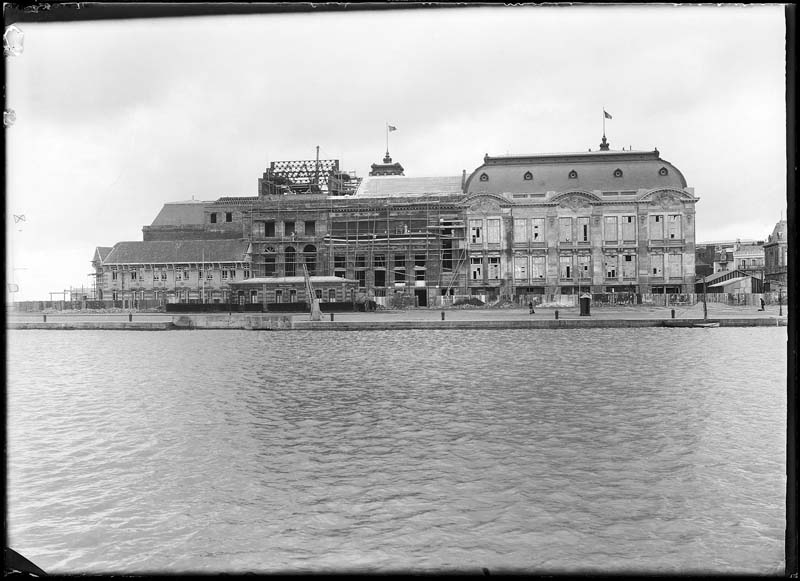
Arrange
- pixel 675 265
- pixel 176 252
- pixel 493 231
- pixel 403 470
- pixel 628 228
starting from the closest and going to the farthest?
1. pixel 403 470
2. pixel 675 265
3. pixel 628 228
4. pixel 176 252
5. pixel 493 231

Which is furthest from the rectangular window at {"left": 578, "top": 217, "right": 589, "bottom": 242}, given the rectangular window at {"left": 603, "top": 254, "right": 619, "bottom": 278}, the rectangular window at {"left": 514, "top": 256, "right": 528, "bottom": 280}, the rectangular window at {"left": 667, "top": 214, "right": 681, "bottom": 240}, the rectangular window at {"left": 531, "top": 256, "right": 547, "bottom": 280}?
the rectangular window at {"left": 667, "top": 214, "right": 681, "bottom": 240}

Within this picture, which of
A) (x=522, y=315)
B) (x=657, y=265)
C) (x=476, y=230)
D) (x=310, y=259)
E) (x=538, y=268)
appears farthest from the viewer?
(x=310, y=259)

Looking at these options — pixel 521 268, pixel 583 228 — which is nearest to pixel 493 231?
pixel 521 268

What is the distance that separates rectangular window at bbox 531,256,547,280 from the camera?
55.1m

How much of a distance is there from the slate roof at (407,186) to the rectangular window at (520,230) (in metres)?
7.27

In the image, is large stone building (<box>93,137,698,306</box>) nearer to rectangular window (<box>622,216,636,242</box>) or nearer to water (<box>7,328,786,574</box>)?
rectangular window (<box>622,216,636,242</box>)

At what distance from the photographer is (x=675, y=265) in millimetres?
53656

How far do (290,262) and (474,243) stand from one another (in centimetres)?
1698

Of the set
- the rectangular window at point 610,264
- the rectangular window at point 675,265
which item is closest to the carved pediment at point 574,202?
the rectangular window at point 610,264

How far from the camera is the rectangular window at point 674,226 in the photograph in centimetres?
5362

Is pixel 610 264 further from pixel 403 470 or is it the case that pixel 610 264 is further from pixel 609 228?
pixel 403 470

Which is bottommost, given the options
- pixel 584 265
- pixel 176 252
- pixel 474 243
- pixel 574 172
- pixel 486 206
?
Result: pixel 584 265

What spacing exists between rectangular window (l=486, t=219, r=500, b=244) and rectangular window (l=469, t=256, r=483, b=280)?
186 centimetres

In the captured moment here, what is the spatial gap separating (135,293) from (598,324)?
41604 millimetres
